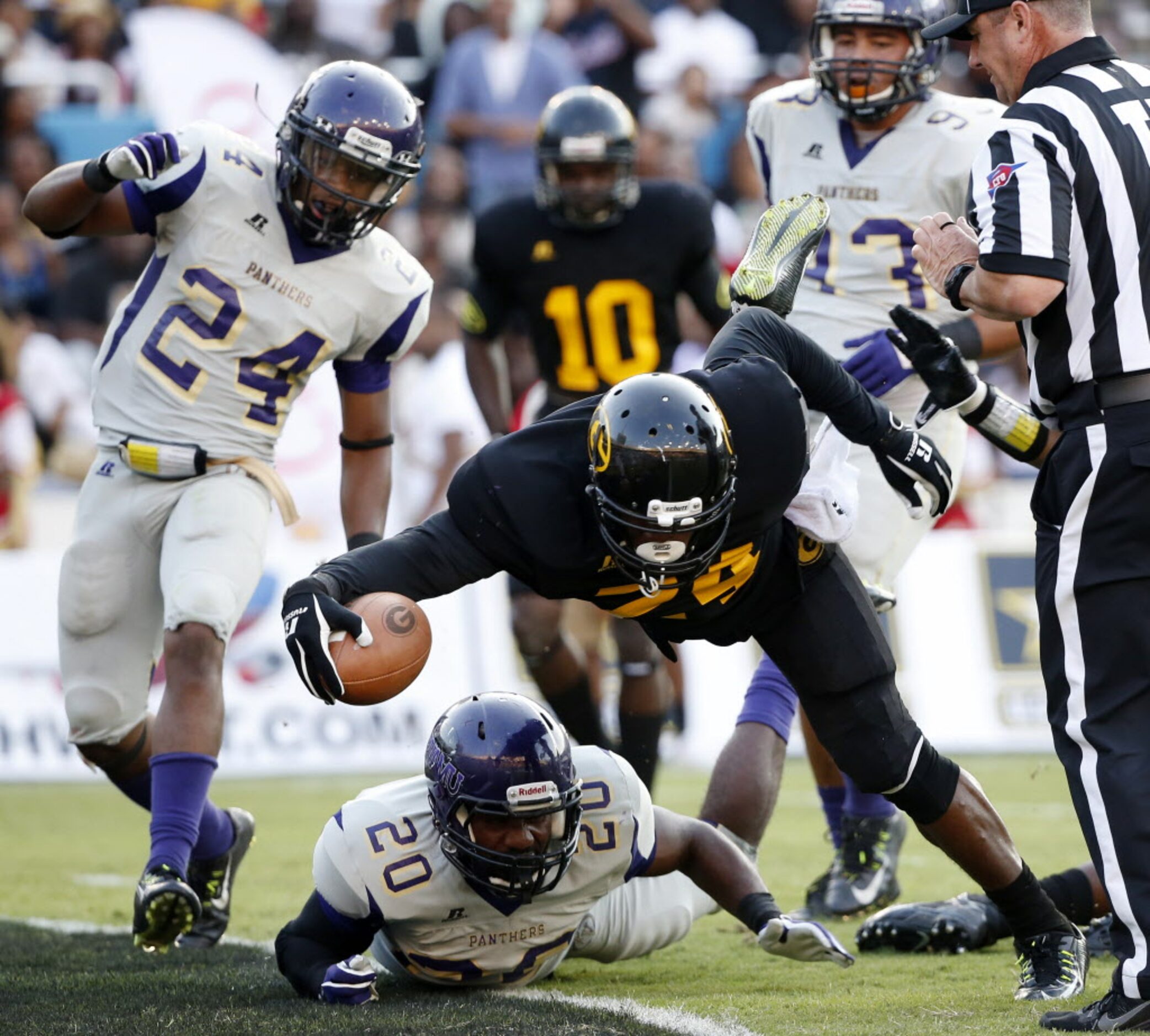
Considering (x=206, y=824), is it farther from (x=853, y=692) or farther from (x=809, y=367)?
(x=809, y=367)

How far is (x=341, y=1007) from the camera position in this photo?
145 inches

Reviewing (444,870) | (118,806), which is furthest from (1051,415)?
(118,806)

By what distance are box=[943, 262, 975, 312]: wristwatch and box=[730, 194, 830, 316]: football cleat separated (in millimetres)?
499

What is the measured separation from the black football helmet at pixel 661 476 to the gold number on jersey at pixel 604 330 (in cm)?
271

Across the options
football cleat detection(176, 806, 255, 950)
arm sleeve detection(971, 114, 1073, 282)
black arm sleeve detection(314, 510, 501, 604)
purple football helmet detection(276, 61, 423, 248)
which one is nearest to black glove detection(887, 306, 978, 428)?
arm sleeve detection(971, 114, 1073, 282)

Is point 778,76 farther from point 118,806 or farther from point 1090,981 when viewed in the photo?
point 1090,981

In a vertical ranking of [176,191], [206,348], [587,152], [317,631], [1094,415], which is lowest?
[317,631]

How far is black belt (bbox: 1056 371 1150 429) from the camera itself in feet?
11.2

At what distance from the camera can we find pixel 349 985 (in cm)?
373

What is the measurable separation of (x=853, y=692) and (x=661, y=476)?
2.64 feet

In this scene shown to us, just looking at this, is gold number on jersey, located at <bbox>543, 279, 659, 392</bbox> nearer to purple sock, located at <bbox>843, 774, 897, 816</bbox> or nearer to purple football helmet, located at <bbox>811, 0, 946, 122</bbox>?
purple football helmet, located at <bbox>811, 0, 946, 122</bbox>

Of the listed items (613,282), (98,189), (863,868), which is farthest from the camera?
(613,282)

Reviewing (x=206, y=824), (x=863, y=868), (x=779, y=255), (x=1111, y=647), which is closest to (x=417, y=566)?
(x=779, y=255)

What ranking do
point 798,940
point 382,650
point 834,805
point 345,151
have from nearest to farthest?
point 382,650, point 798,940, point 345,151, point 834,805
